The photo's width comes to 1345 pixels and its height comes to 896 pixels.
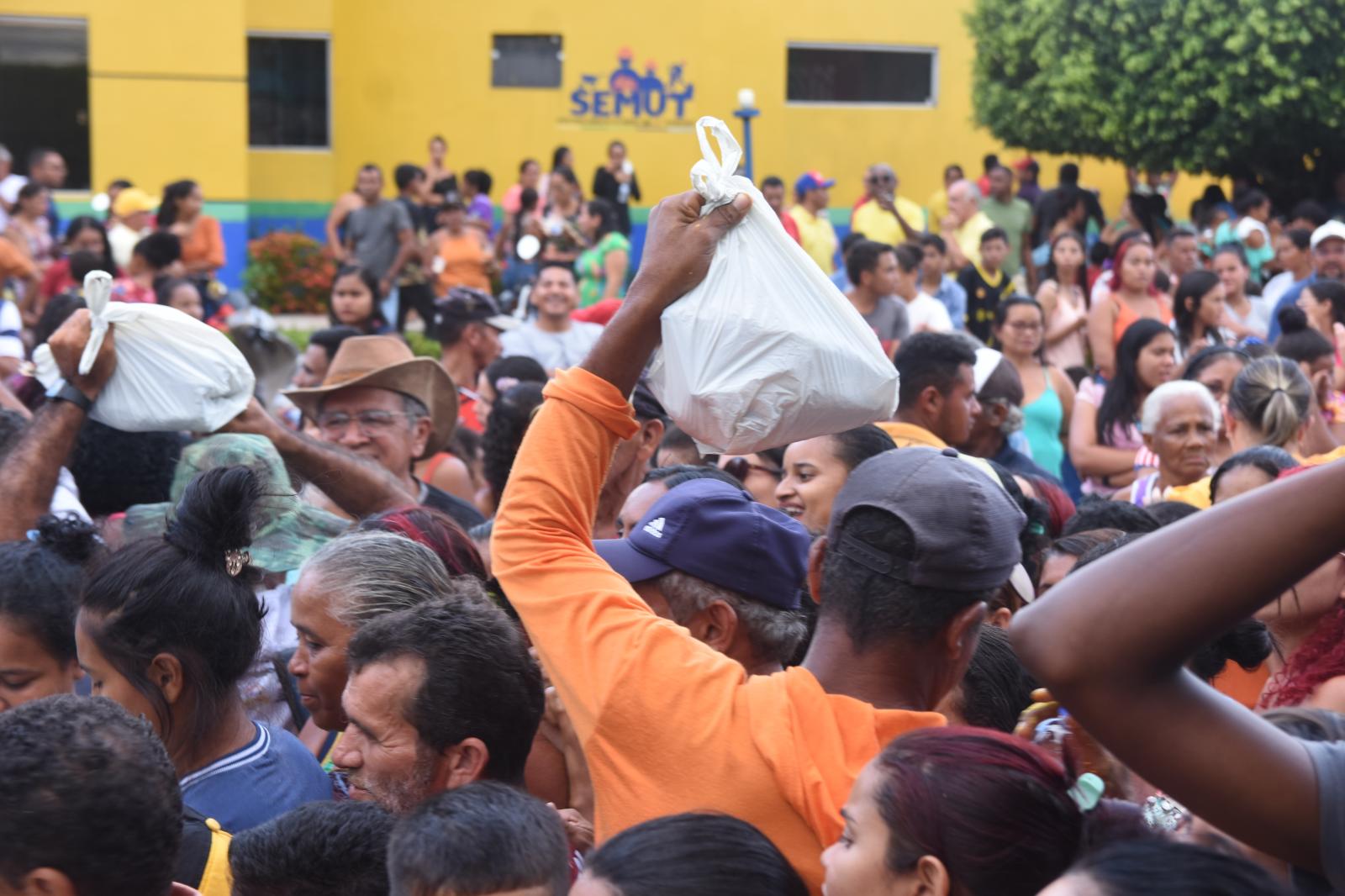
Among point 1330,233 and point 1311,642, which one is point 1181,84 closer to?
point 1330,233

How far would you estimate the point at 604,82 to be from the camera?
22.6m

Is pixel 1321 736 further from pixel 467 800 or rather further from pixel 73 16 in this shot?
pixel 73 16

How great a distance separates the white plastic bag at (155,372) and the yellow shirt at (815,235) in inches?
423

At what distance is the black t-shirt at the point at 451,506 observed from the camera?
17.0 ft

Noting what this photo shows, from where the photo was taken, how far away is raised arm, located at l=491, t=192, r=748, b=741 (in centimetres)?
234

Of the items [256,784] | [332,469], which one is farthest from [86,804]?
[332,469]

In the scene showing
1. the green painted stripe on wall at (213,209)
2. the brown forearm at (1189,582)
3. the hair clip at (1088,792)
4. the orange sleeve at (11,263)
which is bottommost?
the hair clip at (1088,792)

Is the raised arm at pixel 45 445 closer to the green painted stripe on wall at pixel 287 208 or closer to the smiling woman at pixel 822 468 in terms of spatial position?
the smiling woman at pixel 822 468

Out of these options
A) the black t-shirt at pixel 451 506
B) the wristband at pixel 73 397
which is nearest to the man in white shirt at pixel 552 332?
the black t-shirt at pixel 451 506

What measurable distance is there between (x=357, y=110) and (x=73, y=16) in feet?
15.0

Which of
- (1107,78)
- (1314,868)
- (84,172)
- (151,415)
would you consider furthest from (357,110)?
(1314,868)

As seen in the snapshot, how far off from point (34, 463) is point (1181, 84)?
56.5ft

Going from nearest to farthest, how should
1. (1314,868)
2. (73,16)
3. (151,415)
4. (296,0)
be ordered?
(1314,868), (151,415), (73,16), (296,0)

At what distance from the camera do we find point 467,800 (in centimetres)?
229
